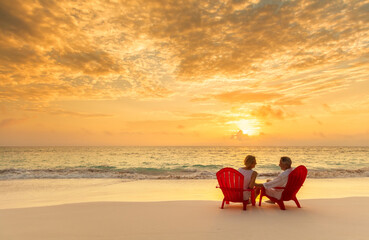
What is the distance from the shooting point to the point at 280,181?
18.3 feet

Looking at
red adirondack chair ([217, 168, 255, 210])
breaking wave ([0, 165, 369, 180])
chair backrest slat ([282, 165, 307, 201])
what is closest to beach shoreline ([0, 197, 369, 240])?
red adirondack chair ([217, 168, 255, 210])

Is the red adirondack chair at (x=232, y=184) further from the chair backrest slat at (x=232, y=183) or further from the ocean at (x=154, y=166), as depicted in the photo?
the ocean at (x=154, y=166)

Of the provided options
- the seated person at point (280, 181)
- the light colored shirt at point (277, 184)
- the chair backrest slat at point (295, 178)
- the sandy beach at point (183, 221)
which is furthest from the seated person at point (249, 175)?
the chair backrest slat at point (295, 178)

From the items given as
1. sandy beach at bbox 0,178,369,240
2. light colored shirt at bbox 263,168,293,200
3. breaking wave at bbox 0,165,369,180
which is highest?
light colored shirt at bbox 263,168,293,200

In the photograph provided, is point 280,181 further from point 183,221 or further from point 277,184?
point 183,221

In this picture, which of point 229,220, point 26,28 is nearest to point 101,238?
point 229,220

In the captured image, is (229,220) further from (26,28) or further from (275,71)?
(275,71)

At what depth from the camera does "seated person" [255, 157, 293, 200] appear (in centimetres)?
557

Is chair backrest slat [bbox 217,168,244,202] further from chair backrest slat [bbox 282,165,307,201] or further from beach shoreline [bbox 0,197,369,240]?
chair backrest slat [bbox 282,165,307,201]

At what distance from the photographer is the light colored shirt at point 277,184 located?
18.2 feet

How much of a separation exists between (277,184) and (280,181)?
0.31 ft

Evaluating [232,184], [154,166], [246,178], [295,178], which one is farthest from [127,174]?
[295,178]

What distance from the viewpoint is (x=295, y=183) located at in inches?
216

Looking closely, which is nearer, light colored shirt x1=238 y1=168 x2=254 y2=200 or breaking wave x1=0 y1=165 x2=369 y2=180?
light colored shirt x1=238 y1=168 x2=254 y2=200
